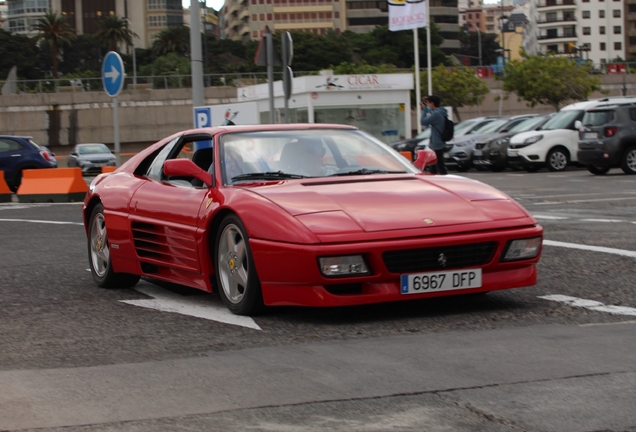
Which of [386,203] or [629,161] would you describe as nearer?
Answer: [386,203]

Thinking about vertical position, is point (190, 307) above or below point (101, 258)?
below

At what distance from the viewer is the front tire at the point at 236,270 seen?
658cm

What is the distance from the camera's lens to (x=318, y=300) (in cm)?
629

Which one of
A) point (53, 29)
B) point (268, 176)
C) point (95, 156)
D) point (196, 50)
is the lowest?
point (95, 156)

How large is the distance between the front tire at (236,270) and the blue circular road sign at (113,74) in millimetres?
12208

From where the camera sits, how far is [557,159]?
29000mm

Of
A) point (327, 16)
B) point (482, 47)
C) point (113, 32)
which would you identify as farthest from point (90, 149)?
point (482, 47)

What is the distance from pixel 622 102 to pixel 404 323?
2052 centimetres

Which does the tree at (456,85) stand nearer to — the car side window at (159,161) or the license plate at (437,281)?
the car side window at (159,161)

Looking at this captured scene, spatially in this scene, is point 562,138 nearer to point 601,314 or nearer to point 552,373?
point 601,314

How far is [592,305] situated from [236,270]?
2.20 metres

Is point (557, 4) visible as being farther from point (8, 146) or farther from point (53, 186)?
point (53, 186)

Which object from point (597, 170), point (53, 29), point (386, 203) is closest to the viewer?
point (386, 203)

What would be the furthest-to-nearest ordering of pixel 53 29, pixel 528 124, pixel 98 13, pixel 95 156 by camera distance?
pixel 98 13, pixel 53 29, pixel 95 156, pixel 528 124
